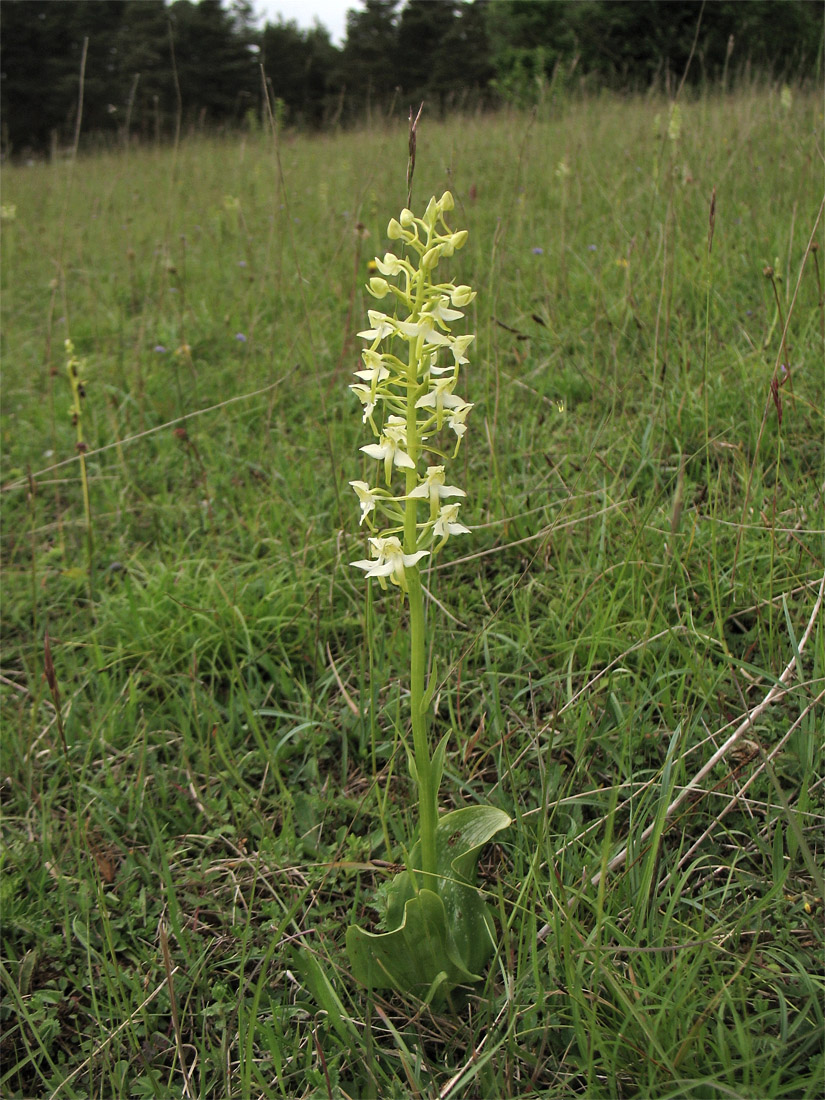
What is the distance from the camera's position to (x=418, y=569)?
1.20 metres

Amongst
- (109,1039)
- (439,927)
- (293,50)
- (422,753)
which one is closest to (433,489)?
(422,753)

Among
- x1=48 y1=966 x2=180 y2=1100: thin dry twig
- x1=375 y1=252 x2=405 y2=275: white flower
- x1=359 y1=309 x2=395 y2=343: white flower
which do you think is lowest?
x1=48 y1=966 x2=180 y2=1100: thin dry twig

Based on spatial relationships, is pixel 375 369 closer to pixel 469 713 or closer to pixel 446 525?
pixel 446 525

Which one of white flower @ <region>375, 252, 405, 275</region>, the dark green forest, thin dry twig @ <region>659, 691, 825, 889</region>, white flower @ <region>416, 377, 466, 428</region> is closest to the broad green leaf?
thin dry twig @ <region>659, 691, 825, 889</region>

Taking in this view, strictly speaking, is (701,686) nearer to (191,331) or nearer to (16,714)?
(16,714)

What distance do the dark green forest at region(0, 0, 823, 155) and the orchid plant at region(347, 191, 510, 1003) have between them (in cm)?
1464

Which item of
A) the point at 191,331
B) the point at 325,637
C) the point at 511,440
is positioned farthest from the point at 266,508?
the point at 191,331

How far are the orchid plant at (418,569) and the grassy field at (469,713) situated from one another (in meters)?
0.08

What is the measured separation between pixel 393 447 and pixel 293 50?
27507 mm

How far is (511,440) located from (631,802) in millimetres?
1491

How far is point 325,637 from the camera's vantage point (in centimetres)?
202

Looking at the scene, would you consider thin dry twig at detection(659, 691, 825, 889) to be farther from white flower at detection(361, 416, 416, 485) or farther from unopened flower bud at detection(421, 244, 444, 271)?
unopened flower bud at detection(421, 244, 444, 271)

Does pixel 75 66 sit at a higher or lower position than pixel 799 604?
higher

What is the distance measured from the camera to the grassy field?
119 centimetres
